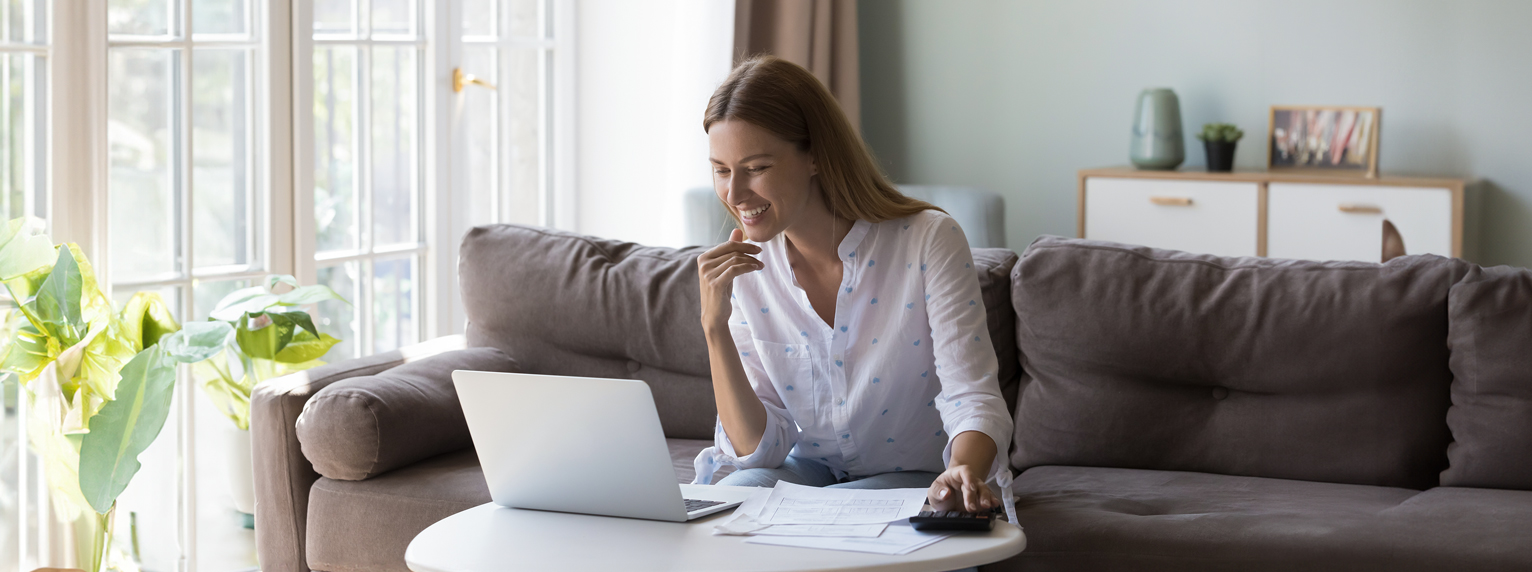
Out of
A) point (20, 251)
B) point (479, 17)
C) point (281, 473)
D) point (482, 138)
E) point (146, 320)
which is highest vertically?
point (479, 17)

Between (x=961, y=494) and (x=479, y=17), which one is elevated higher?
(x=479, y=17)

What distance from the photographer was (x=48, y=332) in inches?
85.4

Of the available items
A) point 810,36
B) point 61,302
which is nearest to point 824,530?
point 61,302

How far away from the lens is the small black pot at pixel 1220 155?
3739mm

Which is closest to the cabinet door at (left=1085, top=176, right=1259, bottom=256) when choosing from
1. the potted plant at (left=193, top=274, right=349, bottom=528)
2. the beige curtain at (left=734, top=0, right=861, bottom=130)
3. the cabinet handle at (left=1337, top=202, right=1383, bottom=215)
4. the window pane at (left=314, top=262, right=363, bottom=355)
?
the cabinet handle at (left=1337, top=202, right=1383, bottom=215)

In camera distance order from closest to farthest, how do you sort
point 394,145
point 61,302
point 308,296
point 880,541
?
1. point 880,541
2. point 61,302
3. point 308,296
4. point 394,145

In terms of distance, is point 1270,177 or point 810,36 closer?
point 1270,177

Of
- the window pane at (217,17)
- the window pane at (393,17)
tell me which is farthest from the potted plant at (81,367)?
the window pane at (393,17)

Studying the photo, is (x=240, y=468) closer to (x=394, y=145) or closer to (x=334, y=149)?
(x=334, y=149)

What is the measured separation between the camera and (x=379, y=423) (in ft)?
6.75

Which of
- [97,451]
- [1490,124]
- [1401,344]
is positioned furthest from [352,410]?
[1490,124]

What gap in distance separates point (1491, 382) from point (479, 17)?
274cm

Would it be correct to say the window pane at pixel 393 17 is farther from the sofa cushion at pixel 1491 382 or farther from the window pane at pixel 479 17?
the sofa cushion at pixel 1491 382

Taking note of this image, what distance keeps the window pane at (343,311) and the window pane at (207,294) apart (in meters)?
0.27
